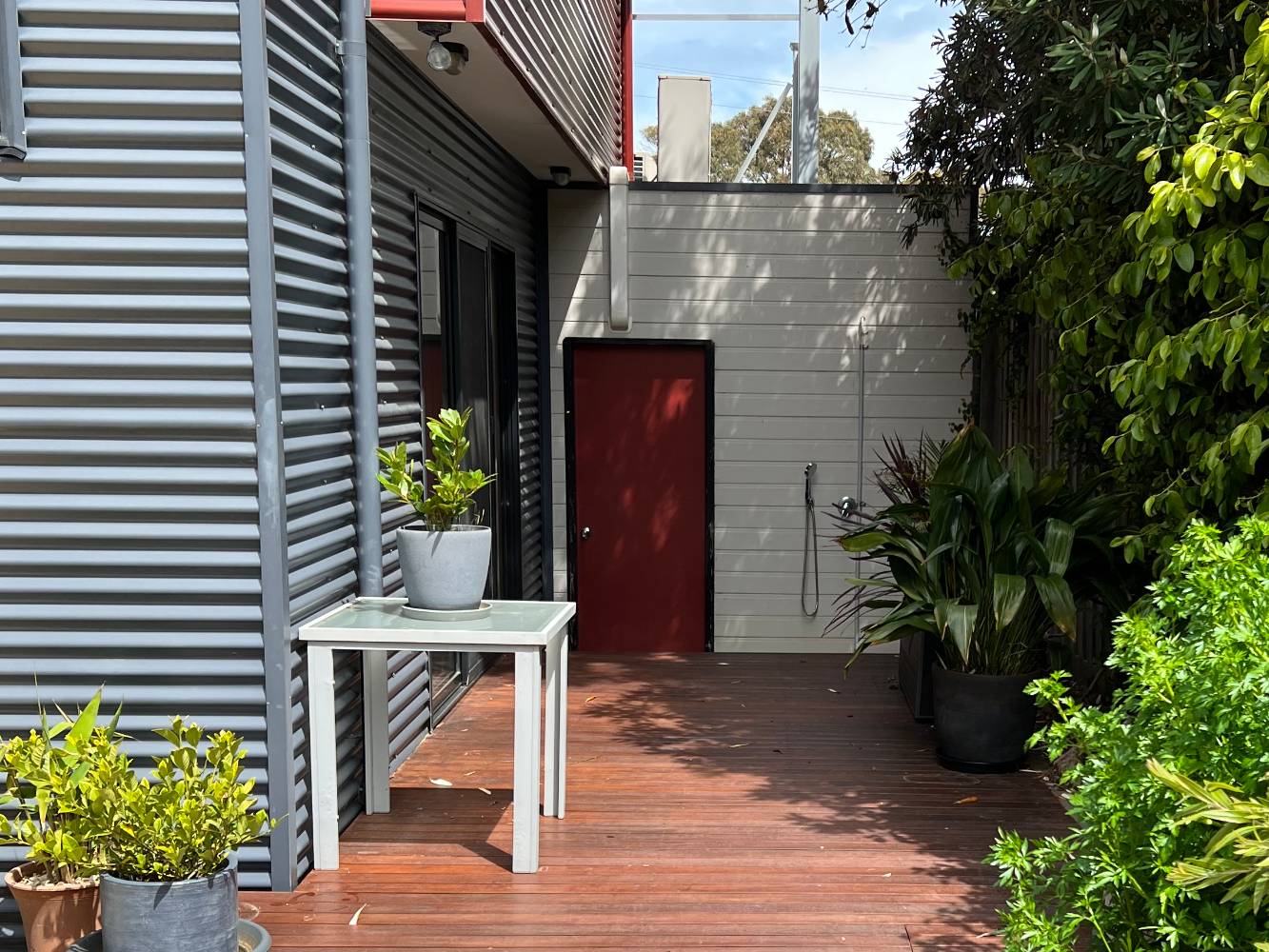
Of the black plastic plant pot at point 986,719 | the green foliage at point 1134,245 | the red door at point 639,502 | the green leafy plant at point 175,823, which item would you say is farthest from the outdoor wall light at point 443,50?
the red door at point 639,502

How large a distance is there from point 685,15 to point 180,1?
21.2ft

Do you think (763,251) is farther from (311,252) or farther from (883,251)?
(311,252)

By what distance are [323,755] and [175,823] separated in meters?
0.86

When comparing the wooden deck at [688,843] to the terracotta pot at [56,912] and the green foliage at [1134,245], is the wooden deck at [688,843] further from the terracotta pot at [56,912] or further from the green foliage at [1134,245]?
the green foliage at [1134,245]

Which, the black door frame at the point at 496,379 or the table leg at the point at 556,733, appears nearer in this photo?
the table leg at the point at 556,733

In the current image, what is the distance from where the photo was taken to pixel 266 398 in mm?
3074

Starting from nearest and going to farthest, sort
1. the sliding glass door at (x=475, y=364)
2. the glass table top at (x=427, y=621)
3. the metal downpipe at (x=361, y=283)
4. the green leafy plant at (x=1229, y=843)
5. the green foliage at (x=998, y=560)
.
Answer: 1. the green leafy plant at (x=1229, y=843)
2. the glass table top at (x=427, y=621)
3. the metal downpipe at (x=361, y=283)
4. the green foliage at (x=998, y=560)
5. the sliding glass door at (x=475, y=364)

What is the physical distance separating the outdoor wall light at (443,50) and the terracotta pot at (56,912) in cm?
281

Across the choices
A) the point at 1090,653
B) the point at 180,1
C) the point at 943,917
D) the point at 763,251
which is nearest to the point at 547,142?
the point at 763,251

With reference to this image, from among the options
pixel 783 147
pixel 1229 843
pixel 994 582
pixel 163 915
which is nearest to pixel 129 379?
→ pixel 163 915

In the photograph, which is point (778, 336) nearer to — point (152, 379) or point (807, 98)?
point (807, 98)

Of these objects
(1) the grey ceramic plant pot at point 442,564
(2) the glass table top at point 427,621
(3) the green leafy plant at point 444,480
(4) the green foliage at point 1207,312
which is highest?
(4) the green foliage at point 1207,312

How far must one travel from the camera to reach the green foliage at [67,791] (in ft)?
8.45

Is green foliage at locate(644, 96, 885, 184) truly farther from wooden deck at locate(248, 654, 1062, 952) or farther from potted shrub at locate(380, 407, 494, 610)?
potted shrub at locate(380, 407, 494, 610)
